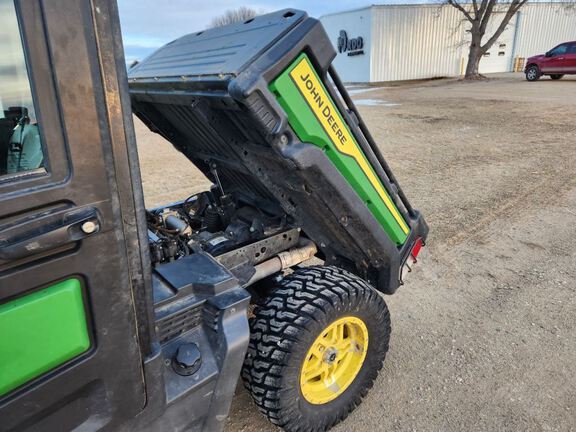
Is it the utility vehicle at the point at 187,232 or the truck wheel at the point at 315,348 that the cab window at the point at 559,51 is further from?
the truck wheel at the point at 315,348

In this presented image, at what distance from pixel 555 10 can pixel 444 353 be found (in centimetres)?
3525

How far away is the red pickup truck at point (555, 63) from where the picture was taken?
19969 millimetres

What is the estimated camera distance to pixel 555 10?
1177 inches

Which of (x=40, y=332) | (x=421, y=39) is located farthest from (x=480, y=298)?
(x=421, y=39)

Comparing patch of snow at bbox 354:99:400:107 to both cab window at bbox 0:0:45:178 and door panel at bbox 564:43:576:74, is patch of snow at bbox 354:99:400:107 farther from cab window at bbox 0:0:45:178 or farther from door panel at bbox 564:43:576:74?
cab window at bbox 0:0:45:178

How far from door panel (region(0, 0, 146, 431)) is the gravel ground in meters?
1.33

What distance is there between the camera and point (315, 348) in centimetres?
219

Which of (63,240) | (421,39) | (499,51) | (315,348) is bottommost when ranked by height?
(499,51)

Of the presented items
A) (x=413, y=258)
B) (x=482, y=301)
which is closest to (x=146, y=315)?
(x=413, y=258)

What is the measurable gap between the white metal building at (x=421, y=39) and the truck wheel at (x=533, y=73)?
660cm

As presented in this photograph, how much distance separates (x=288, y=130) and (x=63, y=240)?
38.5 inches

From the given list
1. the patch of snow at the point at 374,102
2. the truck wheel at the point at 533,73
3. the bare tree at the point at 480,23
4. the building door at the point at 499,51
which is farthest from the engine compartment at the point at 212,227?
the building door at the point at 499,51

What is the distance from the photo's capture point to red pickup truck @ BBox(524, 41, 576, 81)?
20.0 m

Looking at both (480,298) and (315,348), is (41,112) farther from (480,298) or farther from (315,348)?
(480,298)
